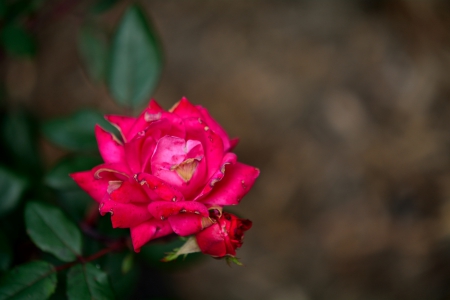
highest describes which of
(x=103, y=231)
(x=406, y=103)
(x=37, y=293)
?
(x=406, y=103)

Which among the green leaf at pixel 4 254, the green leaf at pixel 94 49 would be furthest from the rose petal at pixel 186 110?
the green leaf at pixel 94 49

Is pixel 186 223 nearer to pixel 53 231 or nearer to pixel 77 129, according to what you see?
pixel 53 231

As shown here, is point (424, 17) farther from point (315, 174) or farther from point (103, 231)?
point (103, 231)

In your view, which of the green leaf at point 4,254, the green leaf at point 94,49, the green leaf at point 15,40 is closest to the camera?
the green leaf at point 4,254

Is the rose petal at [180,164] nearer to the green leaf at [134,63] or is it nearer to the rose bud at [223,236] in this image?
the rose bud at [223,236]

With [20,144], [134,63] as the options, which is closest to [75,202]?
[20,144]

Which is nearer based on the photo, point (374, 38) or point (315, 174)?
point (315, 174)

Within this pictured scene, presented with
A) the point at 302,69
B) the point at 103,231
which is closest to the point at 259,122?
the point at 302,69
